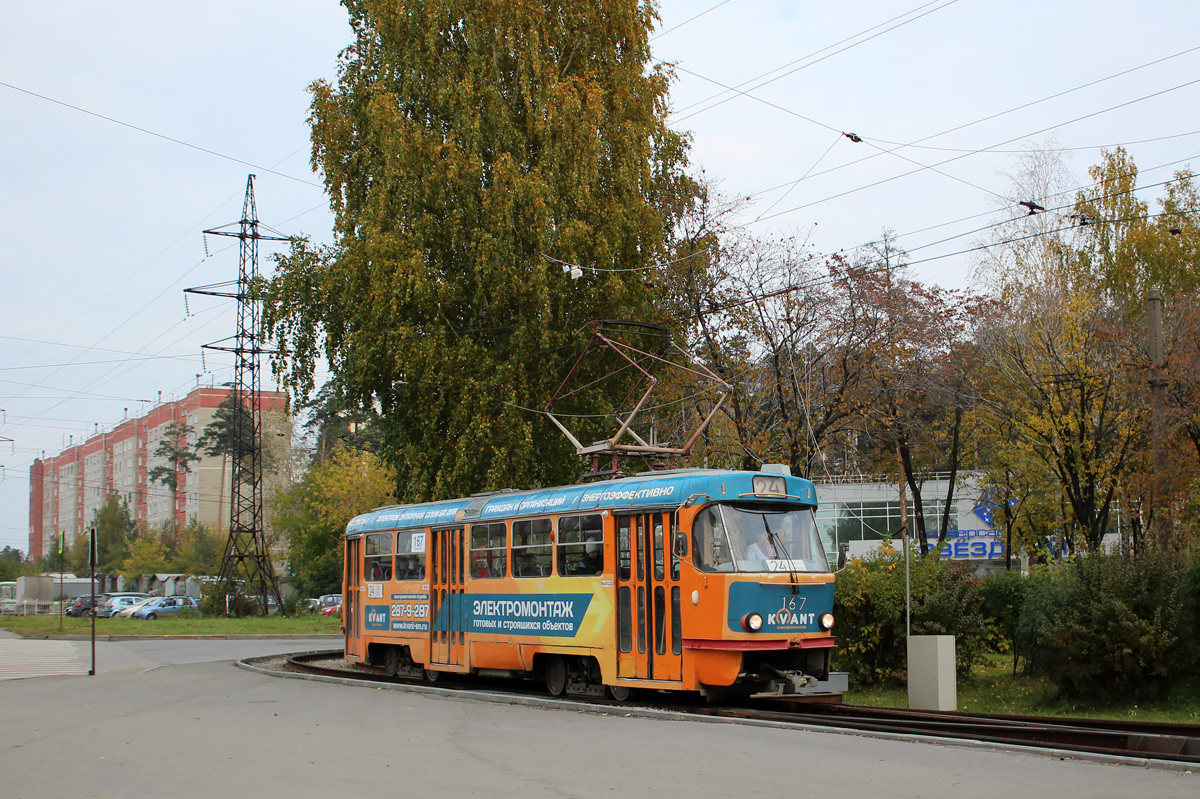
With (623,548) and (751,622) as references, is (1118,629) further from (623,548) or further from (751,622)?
(623,548)

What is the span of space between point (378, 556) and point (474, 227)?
7699mm

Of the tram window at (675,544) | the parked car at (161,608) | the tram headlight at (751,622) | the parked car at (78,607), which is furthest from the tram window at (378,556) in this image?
the parked car at (78,607)

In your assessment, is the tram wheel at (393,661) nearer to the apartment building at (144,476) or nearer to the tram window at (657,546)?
the tram window at (657,546)

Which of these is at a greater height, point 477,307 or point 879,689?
point 477,307

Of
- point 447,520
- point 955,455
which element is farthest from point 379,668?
point 955,455

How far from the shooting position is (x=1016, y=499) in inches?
1709

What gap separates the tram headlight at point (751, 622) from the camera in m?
14.4

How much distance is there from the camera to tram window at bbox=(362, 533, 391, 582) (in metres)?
22.6

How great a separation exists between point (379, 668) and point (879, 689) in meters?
10.8

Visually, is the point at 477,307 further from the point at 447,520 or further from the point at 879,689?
the point at 879,689

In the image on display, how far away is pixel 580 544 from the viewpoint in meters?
17.0

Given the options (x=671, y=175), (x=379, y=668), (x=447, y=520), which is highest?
(x=671, y=175)

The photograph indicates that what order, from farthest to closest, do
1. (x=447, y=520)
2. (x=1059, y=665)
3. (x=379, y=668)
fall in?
(x=379, y=668) < (x=447, y=520) < (x=1059, y=665)

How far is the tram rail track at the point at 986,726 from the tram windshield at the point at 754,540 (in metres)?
1.83
